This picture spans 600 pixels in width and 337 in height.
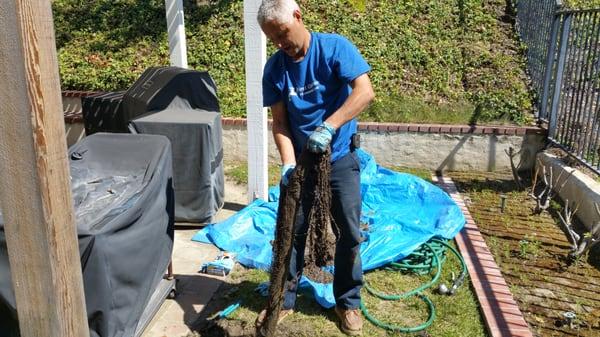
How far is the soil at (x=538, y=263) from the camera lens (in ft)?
10.1

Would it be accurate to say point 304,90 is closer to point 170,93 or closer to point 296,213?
point 296,213

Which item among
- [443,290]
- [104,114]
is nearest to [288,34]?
[443,290]

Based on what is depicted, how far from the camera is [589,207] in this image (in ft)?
14.0

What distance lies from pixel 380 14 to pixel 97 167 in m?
5.68

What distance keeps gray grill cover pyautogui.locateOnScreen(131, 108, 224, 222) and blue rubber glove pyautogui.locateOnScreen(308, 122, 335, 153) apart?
198 cm

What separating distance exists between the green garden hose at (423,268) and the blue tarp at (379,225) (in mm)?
66

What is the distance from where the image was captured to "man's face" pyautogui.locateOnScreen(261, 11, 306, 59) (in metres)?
2.28

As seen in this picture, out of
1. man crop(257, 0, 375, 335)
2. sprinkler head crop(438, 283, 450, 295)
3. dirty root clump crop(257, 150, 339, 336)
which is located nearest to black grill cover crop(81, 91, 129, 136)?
man crop(257, 0, 375, 335)

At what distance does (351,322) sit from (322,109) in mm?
1249

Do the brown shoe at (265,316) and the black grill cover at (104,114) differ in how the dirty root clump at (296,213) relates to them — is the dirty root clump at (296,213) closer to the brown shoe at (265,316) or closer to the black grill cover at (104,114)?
the brown shoe at (265,316)

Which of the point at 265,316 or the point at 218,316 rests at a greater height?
the point at 265,316

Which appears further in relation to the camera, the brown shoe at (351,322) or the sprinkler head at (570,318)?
the sprinkler head at (570,318)

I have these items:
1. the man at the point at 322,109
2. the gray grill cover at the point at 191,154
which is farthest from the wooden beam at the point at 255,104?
the man at the point at 322,109

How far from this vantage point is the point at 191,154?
13.6 feet
